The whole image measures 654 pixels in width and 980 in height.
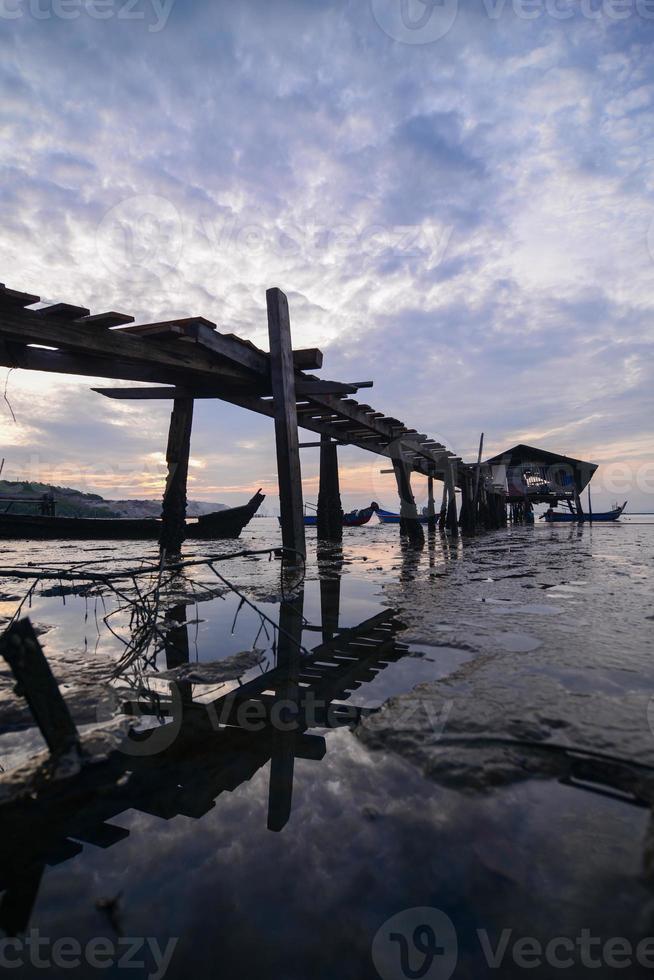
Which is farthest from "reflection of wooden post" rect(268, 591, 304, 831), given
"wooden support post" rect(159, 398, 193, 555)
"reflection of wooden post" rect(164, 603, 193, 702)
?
"wooden support post" rect(159, 398, 193, 555)

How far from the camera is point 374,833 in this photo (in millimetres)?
1604

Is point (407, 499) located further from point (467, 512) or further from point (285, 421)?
point (285, 421)

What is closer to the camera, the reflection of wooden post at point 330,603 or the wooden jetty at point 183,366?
the reflection of wooden post at point 330,603

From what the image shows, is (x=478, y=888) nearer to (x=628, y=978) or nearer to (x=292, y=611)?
(x=628, y=978)

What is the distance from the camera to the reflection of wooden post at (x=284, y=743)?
178 centimetres

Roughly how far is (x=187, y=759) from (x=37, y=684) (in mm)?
738

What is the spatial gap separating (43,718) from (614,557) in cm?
1199

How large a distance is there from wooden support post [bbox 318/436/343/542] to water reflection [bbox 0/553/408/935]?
1393 centimetres

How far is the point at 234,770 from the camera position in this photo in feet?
6.69

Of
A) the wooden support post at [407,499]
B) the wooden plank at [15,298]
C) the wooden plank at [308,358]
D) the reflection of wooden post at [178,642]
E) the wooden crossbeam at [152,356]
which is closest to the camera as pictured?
the reflection of wooden post at [178,642]

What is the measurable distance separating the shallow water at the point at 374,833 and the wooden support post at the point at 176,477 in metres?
7.89

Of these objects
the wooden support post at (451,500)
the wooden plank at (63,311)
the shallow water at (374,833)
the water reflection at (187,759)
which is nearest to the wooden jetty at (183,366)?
the wooden plank at (63,311)

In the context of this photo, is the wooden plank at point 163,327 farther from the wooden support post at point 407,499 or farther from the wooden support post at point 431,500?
the wooden support post at point 431,500

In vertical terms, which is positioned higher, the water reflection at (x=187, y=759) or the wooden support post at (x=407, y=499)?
the wooden support post at (x=407, y=499)
